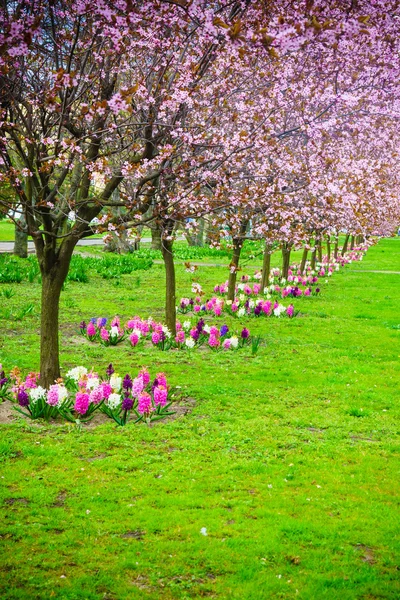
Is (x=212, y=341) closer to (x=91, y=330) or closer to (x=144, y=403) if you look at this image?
(x=91, y=330)

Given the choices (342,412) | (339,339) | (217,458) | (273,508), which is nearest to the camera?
(273,508)

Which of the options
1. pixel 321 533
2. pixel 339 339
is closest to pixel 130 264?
pixel 339 339

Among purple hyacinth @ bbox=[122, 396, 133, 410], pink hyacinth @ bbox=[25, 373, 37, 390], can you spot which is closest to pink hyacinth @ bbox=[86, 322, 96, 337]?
pink hyacinth @ bbox=[25, 373, 37, 390]

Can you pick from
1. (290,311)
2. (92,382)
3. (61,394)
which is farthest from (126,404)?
(290,311)

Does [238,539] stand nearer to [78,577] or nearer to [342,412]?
[78,577]

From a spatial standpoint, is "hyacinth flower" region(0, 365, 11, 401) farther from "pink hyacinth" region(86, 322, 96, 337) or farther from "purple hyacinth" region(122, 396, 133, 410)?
"pink hyacinth" region(86, 322, 96, 337)

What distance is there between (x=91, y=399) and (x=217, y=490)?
2607 mm

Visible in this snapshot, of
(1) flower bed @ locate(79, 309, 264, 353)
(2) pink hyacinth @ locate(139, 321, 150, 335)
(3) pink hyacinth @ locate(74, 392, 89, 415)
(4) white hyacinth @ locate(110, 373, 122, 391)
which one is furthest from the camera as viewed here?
(2) pink hyacinth @ locate(139, 321, 150, 335)

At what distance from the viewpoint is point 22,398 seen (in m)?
8.82

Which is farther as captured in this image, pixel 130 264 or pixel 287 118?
pixel 130 264

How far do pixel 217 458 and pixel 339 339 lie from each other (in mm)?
8570

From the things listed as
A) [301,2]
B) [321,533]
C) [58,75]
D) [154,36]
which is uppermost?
[154,36]

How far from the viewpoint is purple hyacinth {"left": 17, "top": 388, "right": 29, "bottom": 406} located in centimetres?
880

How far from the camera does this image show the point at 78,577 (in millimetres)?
5320
